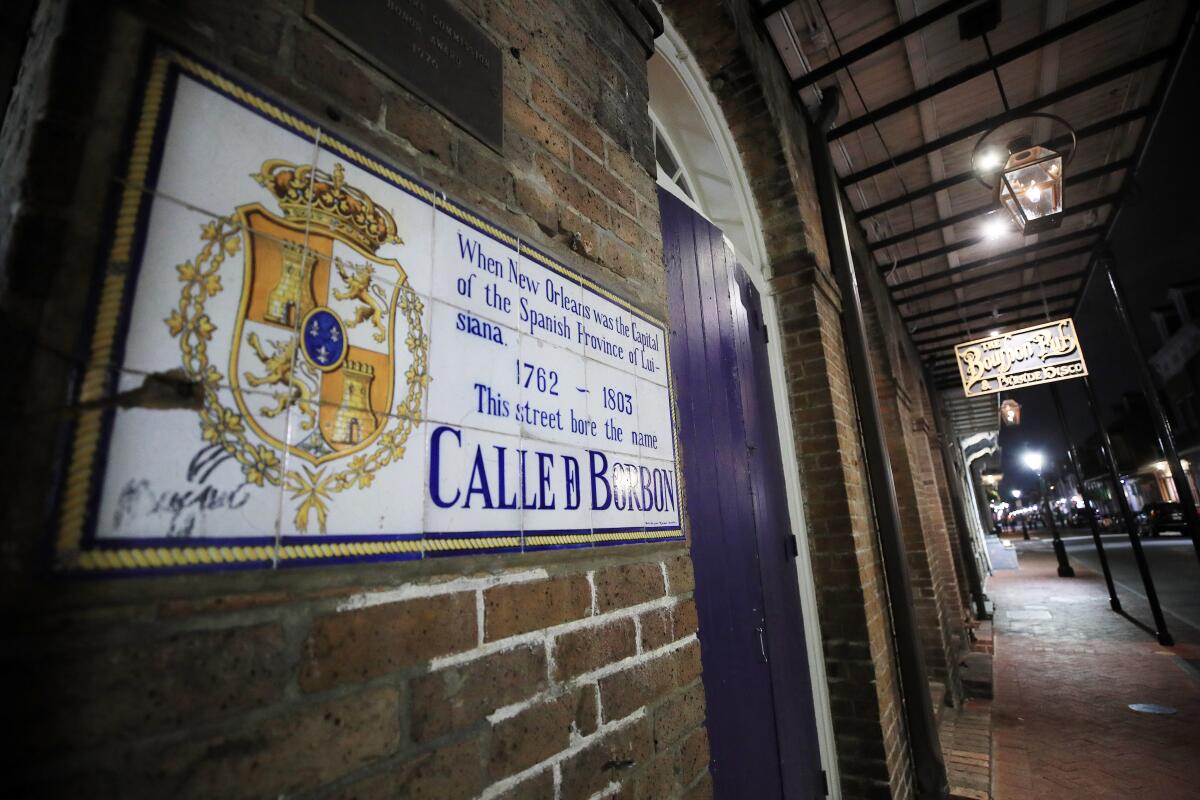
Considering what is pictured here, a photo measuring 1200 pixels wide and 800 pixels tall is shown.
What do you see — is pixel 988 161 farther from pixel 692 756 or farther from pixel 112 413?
pixel 112 413

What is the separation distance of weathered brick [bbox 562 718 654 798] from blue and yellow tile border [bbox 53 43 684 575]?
17.8 inches

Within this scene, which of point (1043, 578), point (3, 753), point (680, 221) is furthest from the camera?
point (1043, 578)

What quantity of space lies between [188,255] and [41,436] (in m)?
0.22

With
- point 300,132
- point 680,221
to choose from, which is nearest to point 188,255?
point 300,132

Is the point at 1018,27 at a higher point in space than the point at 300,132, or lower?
higher

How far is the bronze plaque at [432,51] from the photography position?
80 centimetres

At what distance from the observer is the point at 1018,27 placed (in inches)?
135

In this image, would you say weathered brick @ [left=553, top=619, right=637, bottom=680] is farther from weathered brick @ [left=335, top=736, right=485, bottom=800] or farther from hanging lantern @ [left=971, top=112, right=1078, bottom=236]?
hanging lantern @ [left=971, top=112, right=1078, bottom=236]

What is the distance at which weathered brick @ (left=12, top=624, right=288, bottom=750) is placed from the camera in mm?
420

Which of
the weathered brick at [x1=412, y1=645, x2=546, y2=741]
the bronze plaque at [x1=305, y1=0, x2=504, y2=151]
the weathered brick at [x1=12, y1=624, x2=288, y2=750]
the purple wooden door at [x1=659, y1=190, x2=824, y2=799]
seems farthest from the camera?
the purple wooden door at [x1=659, y1=190, x2=824, y2=799]

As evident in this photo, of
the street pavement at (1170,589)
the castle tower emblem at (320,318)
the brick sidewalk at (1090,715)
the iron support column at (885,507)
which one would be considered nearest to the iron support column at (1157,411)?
the street pavement at (1170,589)

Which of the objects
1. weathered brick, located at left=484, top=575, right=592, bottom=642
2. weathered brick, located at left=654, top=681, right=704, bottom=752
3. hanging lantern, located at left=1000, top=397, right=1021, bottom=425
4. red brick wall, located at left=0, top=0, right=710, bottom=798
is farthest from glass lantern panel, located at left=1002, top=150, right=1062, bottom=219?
hanging lantern, located at left=1000, top=397, right=1021, bottom=425

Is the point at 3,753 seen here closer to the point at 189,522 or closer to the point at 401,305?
the point at 189,522

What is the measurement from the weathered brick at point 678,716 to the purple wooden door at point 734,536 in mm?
469
